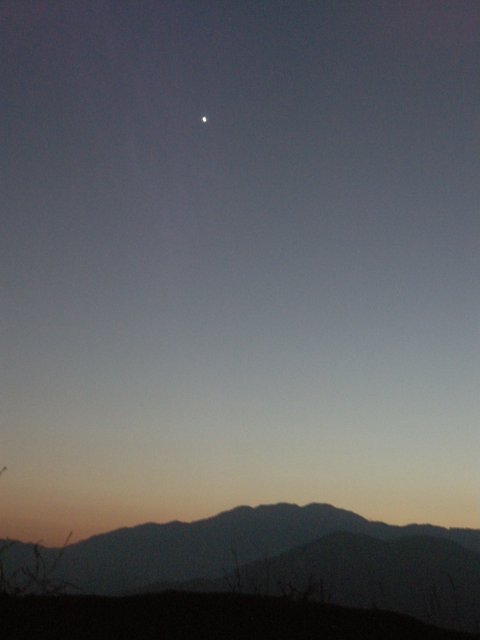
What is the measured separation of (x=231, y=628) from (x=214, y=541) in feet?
629

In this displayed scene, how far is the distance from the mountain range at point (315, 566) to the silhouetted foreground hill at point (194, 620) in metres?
0.17

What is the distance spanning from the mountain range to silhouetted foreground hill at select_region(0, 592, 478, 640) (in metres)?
0.17

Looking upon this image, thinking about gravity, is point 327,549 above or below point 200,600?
above

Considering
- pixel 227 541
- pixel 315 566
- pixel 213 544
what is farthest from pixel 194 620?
pixel 213 544

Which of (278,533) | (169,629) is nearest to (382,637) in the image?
(169,629)

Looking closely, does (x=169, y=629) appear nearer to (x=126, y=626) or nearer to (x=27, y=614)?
(x=126, y=626)

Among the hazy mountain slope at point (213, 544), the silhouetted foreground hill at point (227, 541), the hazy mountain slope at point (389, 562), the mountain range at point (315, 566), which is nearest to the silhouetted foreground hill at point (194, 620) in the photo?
the mountain range at point (315, 566)

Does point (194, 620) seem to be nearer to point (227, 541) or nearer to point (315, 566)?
point (315, 566)

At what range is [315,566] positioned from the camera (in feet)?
112

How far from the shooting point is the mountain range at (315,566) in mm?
6152

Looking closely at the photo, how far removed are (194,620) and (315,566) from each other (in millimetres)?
30922

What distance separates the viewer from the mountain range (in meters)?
6.15

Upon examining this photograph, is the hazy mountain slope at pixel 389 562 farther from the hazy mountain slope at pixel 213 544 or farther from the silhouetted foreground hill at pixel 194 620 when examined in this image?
the silhouetted foreground hill at pixel 194 620

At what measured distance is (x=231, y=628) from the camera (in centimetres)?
471
